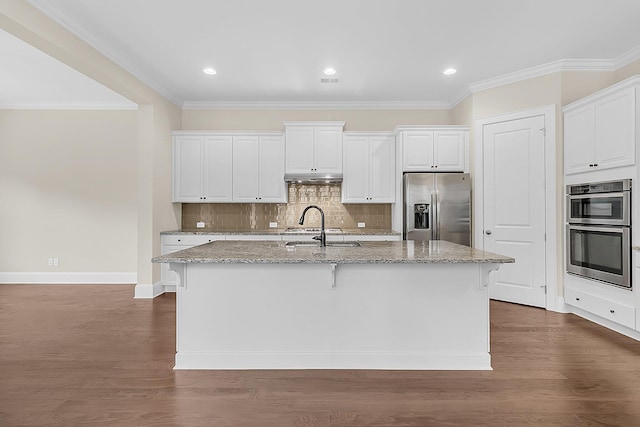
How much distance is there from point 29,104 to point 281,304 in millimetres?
5737

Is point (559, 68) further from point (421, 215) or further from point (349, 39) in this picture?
point (349, 39)

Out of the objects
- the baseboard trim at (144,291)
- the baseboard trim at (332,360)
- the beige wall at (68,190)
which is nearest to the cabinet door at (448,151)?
the baseboard trim at (332,360)

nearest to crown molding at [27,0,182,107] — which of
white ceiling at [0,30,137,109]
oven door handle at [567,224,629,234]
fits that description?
white ceiling at [0,30,137,109]

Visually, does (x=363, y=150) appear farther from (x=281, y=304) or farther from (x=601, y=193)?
(x=281, y=304)

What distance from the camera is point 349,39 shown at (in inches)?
137

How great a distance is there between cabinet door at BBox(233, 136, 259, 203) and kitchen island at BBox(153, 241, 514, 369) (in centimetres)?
284

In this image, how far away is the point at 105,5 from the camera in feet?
9.64

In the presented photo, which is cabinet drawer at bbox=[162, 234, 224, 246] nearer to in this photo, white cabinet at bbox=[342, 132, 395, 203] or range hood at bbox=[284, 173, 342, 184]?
range hood at bbox=[284, 173, 342, 184]

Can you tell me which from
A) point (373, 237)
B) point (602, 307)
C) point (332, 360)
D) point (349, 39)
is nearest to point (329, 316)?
point (332, 360)

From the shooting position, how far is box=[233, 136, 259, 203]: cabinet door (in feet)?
17.4

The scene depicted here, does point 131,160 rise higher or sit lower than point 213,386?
higher

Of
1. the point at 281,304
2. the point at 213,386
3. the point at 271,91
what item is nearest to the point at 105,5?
the point at 271,91

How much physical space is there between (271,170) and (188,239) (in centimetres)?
157

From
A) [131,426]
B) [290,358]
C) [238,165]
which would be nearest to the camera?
[131,426]
